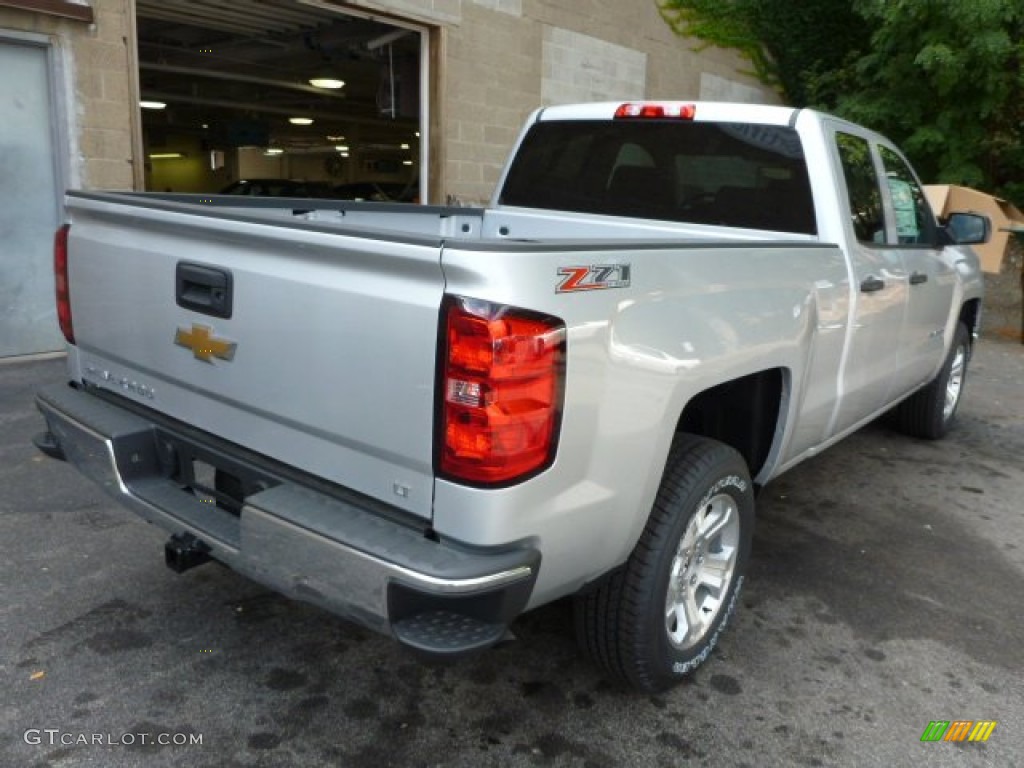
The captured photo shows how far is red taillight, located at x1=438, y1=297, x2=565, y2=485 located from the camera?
198cm

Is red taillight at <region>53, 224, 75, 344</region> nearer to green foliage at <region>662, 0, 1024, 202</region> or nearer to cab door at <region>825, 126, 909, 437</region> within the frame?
cab door at <region>825, 126, 909, 437</region>

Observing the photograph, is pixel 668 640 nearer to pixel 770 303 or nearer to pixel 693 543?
pixel 693 543

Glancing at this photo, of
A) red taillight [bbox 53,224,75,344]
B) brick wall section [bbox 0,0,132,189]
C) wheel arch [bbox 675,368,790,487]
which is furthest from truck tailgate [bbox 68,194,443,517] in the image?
brick wall section [bbox 0,0,132,189]

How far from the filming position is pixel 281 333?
2342mm

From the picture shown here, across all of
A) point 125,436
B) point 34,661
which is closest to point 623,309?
point 125,436

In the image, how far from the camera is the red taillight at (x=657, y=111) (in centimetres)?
413

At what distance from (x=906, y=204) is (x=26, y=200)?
6395 mm

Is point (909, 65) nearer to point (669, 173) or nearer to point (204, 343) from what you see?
point (669, 173)

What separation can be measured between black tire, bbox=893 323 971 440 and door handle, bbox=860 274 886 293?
214 centimetres

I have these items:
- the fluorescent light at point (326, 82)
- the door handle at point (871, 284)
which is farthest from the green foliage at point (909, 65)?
the door handle at point (871, 284)

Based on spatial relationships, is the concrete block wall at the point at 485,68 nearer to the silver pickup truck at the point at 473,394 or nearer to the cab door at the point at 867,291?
the silver pickup truck at the point at 473,394

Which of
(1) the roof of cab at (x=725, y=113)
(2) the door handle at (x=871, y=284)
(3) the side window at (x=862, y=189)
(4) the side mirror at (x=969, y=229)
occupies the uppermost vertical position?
(1) the roof of cab at (x=725, y=113)

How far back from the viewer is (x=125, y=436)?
8.97ft

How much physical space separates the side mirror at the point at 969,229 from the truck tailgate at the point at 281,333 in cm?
399
